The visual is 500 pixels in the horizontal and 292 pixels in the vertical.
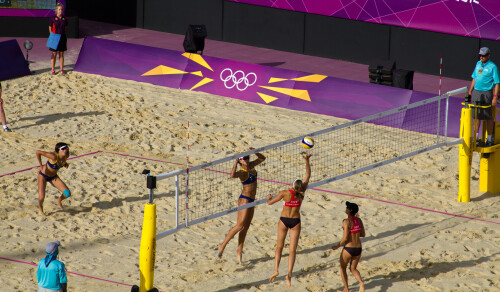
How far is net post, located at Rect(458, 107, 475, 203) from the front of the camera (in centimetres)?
1554

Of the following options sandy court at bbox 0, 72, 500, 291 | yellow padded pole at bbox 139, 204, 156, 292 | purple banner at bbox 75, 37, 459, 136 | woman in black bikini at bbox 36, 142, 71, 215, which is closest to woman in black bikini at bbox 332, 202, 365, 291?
sandy court at bbox 0, 72, 500, 291

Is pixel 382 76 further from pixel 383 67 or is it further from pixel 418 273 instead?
pixel 418 273

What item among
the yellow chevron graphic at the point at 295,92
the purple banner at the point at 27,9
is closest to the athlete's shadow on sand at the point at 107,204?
the yellow chevron graphic at the point at 295,92

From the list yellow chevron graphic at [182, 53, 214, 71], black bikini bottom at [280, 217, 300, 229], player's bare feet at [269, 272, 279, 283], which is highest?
yellow chevron graphic at [182, 53, 214, 71]

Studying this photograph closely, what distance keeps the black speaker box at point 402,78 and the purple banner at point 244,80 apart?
0.65 meters

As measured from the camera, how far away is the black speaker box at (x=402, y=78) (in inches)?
773

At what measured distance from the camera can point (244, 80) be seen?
808 inches

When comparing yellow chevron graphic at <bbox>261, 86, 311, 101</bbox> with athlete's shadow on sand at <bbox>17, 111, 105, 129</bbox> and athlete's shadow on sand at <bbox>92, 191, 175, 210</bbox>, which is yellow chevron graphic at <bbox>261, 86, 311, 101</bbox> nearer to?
athlete's shadow on sand at <bbox>17, 111, 105, 129</bbox>

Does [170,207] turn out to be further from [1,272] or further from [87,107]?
[87,107]

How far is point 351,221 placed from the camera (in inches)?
478

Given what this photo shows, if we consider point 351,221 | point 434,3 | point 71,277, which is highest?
point 434,3

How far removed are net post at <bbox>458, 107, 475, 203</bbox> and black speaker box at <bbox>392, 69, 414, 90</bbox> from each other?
164 inches

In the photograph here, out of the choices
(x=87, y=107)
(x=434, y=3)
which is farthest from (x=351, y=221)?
(x=434, y=3)

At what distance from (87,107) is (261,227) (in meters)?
7.00
